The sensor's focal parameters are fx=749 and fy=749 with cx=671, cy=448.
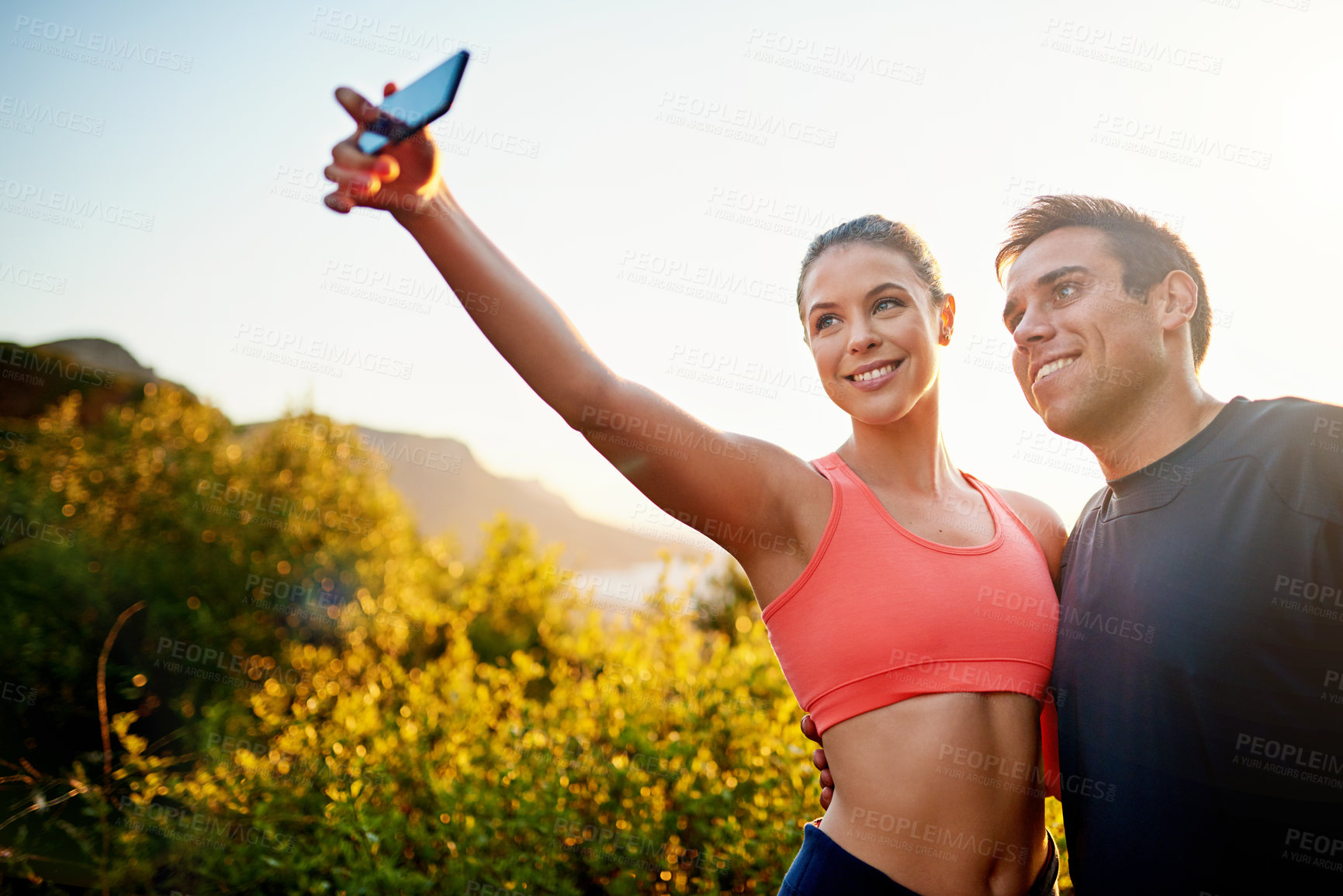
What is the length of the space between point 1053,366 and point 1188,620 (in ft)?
2.35

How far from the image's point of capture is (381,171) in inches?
51.0

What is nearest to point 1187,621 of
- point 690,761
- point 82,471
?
point 690,761

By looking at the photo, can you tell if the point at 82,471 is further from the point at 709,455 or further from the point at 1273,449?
the point at 1273,449

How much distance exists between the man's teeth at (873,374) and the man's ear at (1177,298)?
0.71 meters

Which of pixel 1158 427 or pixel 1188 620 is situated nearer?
pixel 1188 620

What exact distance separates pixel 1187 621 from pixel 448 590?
1320 centimetres

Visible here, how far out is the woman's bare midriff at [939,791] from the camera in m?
1.63

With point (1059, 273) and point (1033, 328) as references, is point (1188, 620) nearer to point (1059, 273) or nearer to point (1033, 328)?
point (1033, 328)

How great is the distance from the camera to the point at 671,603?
479 cm
